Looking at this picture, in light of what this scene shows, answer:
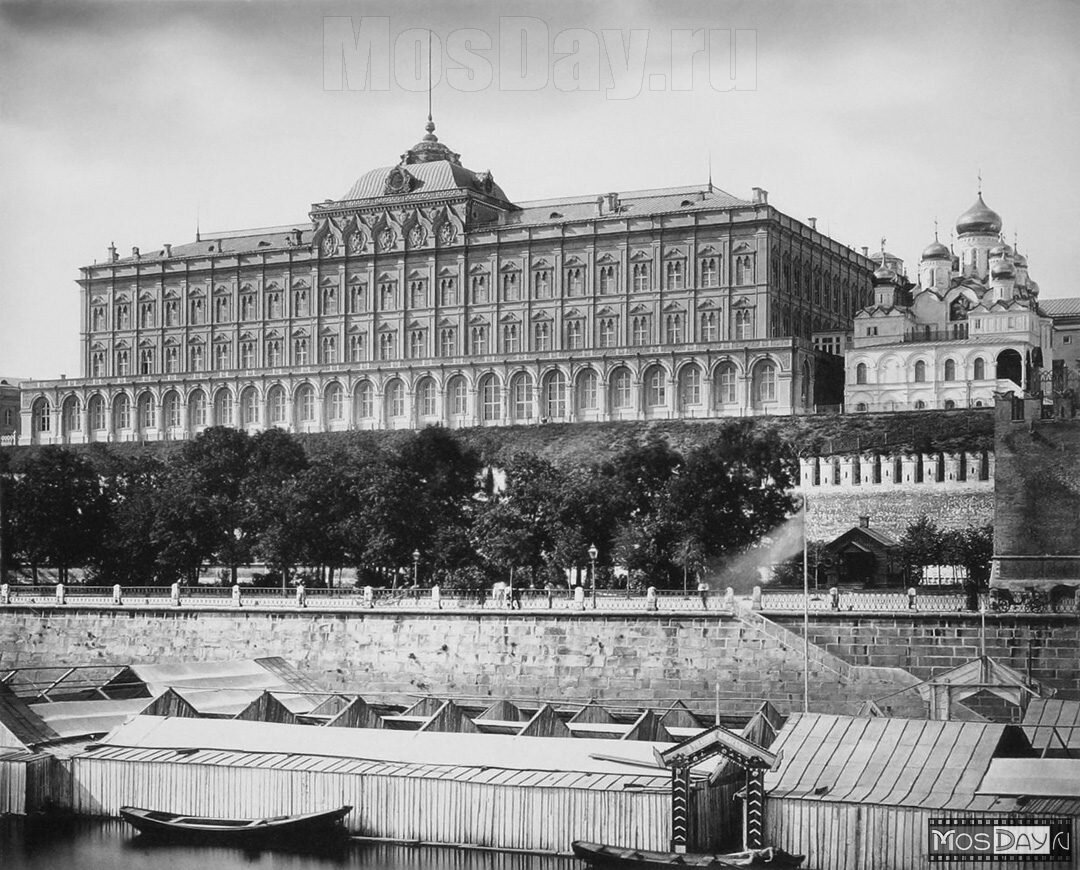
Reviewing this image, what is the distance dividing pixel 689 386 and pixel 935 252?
29544 mm

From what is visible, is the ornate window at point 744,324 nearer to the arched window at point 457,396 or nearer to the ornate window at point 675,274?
the ornate window at point 675,274

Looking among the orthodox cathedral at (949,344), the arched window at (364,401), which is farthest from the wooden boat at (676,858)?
the arched window at (364,401)

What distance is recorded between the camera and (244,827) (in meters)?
47.0

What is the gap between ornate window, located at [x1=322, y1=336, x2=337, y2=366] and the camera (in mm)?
142750

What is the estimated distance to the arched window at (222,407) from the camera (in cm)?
14088

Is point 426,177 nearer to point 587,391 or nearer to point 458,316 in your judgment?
point 458,316

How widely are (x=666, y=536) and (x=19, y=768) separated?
34322 millimetres

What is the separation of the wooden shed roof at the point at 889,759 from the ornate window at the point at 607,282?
293ft

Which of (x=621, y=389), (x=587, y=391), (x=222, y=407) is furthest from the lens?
(x=222, y=407)

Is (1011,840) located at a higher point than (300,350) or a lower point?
lower

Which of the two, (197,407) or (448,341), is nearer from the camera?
(448,341)

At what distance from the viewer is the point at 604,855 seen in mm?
43906

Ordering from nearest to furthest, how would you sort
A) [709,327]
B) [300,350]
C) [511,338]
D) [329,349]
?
1. [709,327]
2. [511,338]
3. [329,349]
4. [300,350]

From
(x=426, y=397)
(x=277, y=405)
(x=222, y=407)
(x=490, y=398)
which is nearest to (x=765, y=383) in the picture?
(x=490, y=398)
